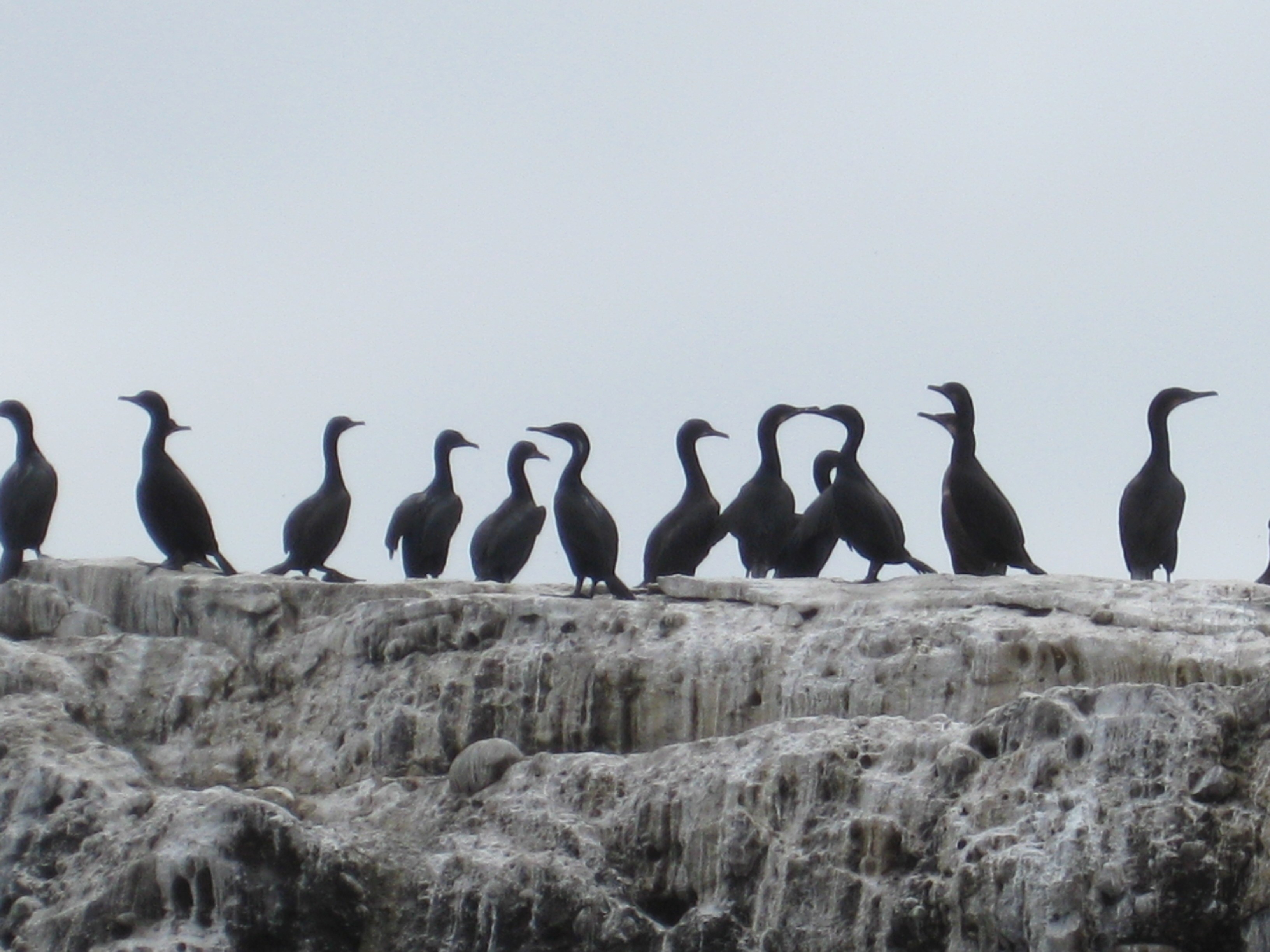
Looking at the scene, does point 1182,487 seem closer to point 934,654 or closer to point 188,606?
point 934,654

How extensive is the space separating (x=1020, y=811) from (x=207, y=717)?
19.5 feet

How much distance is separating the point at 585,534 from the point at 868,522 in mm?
1948

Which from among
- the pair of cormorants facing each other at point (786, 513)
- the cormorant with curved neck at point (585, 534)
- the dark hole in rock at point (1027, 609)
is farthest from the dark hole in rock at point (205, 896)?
the pair of cormorants facing each other at point (786, 513)

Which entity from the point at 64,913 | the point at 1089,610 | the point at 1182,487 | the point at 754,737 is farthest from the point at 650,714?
the point at 1182,487

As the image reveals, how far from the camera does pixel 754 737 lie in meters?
11.3

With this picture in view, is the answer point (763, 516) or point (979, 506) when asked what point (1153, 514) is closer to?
point (979, 506)

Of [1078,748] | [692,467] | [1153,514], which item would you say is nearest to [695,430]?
[692,467]

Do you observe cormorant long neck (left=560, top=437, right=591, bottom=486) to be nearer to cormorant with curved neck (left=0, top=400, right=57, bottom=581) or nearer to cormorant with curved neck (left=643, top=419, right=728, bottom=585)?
cormorant with curved neck (left=643, top=419, right=728, bottom=585)

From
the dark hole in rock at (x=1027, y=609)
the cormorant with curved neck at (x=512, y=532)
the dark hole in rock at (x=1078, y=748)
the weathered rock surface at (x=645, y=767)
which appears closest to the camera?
the weathered rock surface at (x=645, y=767)

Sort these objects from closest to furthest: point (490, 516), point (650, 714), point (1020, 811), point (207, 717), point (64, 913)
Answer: point (1020, 811) < point (64, 913) < point (650, 714) < point (207, 717) < point (490, 516)

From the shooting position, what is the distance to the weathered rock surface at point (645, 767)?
9.89 meters

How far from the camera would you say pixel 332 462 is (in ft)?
57.4

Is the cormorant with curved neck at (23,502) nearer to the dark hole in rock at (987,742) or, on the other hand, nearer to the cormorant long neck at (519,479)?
the cormorant long neck at (519,479)

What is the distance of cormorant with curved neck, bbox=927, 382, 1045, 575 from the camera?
48.8ft
